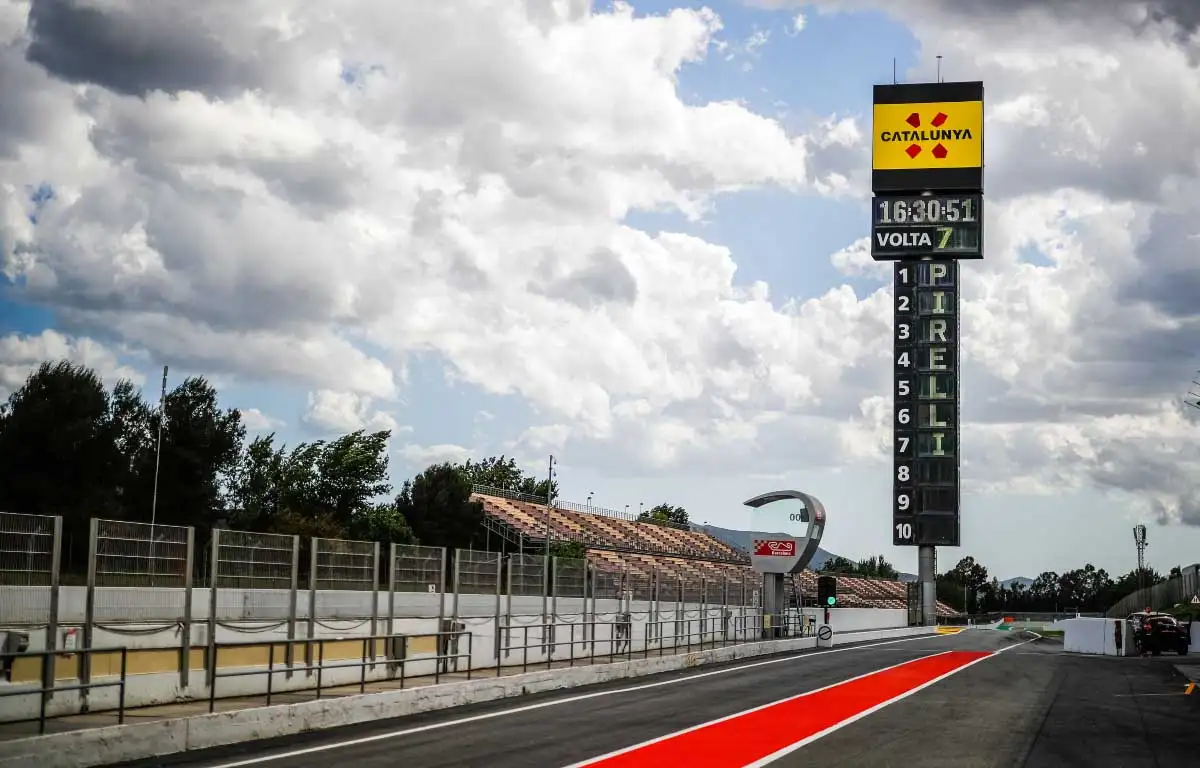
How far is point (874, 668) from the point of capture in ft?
123

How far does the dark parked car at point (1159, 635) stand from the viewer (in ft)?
158

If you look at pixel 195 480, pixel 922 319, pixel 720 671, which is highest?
pixel 922 319

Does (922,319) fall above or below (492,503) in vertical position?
above

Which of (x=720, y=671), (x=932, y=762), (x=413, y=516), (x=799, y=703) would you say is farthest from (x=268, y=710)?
(x=413, y=516)

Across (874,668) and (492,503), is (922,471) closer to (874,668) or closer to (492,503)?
(492,503)

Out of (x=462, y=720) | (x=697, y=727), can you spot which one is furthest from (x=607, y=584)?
(x=697, y=727)

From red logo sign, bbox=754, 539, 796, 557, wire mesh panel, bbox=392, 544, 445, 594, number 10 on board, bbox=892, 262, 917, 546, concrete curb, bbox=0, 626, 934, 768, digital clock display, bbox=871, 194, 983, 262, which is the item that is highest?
digital clock display, bbox=871, 194, 983, 262

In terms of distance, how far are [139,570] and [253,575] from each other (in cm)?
259

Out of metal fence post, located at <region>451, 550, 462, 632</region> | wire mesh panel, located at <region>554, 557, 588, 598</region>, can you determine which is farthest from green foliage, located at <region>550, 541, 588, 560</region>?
metal fence post, located at <region>451, 550, 462, 632</region>

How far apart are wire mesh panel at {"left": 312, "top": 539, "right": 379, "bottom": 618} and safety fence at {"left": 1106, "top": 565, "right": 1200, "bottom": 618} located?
42.3 meters

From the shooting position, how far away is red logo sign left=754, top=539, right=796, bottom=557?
53406 mm

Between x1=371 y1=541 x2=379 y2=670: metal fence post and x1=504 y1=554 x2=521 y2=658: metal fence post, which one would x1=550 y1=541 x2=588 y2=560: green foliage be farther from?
x1=371 y1=541 x2=379 y2=670: metal fence post

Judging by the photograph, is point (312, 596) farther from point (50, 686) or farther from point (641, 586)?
point (641, 586)

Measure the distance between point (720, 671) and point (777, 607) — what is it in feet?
58.0
